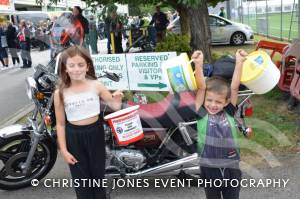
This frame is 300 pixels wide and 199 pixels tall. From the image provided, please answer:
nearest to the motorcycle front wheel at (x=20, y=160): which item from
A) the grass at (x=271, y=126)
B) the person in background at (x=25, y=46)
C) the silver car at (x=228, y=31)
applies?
the grass at (x=271, y=126)

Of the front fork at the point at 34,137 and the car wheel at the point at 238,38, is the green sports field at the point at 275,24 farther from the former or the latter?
the front fork at the point at 34,137

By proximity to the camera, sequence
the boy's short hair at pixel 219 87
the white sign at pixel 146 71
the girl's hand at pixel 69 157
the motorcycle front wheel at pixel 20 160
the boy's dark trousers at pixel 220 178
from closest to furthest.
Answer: the boy's short hair at pixel 219 87 → the boy's dark trousers at pixel 220 178 → the girl's hand at pixel 69 157 → the motorcycle front wheel at pixel 20 160 → the white sign at pixel 146 71

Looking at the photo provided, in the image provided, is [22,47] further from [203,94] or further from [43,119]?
[203,94]

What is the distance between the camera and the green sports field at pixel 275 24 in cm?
1455

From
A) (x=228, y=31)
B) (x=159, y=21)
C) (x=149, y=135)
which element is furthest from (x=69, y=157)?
(x=228, y=31)

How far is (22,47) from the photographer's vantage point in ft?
51.2

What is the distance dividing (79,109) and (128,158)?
902 millimetres

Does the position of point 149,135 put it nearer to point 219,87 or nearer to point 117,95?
point 117,95

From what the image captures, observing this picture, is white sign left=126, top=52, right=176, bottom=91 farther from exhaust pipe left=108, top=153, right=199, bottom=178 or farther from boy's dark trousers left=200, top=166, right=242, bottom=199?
boy's dark trousers left=200, top=166, right=242, bottom=199

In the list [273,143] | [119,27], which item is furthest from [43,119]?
[119,27]

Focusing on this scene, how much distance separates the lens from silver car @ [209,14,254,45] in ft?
55.4

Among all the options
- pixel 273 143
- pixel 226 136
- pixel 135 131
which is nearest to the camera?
pixel 226 136

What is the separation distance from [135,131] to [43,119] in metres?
0.93

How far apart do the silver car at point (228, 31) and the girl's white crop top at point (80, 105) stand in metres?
14.5
